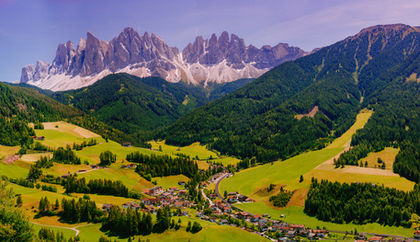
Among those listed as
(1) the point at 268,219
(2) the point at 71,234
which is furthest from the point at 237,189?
(2) the point at 71,234

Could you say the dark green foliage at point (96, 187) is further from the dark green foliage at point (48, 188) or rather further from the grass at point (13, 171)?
the grass at point (13, 171)

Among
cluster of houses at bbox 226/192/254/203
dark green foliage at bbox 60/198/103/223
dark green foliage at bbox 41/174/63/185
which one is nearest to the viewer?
dark green foliage at bbox 60/198/103/223

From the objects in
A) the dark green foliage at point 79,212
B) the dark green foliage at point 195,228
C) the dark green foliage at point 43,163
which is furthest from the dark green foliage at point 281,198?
the dark green foliage at point 43,163

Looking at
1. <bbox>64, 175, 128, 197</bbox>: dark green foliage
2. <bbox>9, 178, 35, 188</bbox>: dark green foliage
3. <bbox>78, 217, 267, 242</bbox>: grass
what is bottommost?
<bbox>78, 217, 267, 242</bbox>: grass

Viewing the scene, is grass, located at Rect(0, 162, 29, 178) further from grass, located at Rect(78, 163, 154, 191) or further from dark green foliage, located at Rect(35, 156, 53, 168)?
grass, located at Rect(78, 163, 154, 191)

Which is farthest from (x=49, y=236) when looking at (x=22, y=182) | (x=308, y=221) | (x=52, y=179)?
(x=308, y=221)

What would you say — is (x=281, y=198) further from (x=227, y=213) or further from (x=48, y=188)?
(x=48, y=188)

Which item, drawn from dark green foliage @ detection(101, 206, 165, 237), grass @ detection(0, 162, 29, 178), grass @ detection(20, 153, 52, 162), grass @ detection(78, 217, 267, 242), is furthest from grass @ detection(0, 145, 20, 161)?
dark green foliage @ detection(101, 206, 165, 237)
